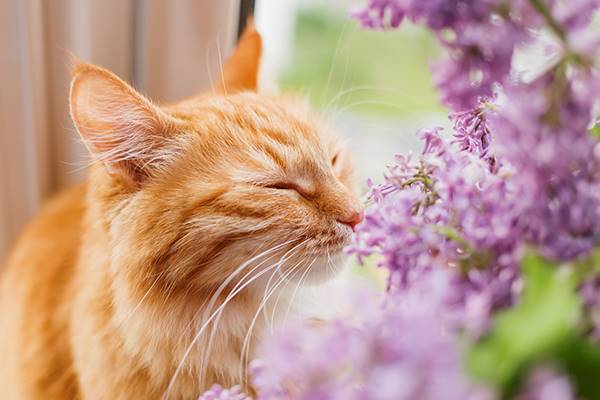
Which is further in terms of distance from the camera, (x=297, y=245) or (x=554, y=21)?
(x=297, y=245)

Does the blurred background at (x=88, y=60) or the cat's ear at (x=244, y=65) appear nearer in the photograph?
the cat's ear at (x=244, y=65)

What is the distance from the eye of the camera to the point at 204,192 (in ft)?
2.73

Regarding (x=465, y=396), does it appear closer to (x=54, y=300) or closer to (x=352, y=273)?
(x=352, y=273)

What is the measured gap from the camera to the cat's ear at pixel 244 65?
1.10 metres

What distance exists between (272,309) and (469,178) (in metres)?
0.47

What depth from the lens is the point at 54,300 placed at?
44.4 inches

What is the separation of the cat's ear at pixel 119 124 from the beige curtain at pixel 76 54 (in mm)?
386

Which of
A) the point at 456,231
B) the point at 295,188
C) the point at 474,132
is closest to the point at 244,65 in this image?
the point at 295,188

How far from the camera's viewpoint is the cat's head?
2.65ft

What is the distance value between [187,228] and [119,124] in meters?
0.17

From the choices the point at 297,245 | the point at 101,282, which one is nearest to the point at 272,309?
the point at 297,245

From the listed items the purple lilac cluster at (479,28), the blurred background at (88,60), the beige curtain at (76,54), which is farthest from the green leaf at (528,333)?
the beige curtain at (76,54)

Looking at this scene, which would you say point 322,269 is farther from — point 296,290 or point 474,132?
point 474,132

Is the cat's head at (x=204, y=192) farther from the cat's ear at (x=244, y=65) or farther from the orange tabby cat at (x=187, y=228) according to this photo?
the cat's ear at (x=244, y=65)
